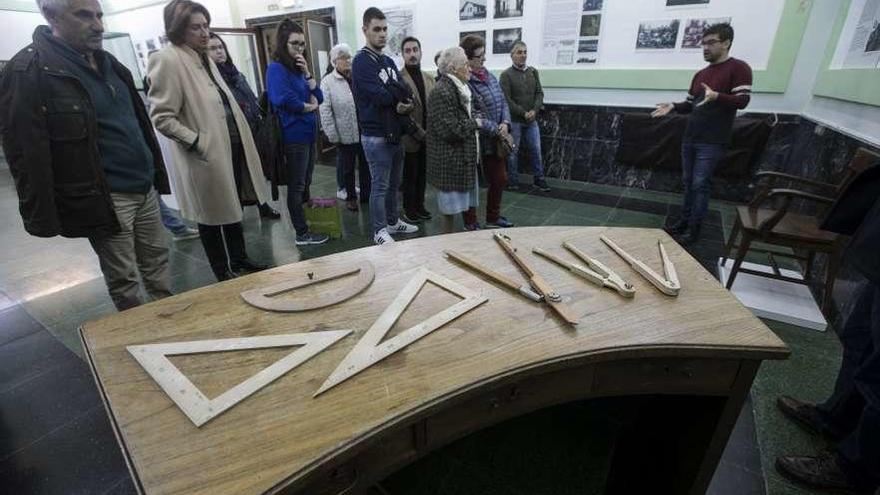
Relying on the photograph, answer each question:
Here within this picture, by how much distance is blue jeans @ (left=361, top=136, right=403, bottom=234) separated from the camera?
300 cm

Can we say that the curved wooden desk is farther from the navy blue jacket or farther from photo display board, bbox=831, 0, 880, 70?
photo display board, bbox=831, 0, 880, 70

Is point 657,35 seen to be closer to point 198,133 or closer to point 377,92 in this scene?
point 377,92

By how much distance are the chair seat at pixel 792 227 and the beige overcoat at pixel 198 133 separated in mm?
2995

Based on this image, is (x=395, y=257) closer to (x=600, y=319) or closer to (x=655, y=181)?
(x=600, y=319)

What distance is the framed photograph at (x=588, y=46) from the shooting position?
4.56 m

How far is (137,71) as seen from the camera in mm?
8820

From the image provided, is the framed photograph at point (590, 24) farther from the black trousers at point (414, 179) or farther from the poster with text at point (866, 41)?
the black trousers at point (414, 179)

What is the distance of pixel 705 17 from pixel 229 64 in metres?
4.32

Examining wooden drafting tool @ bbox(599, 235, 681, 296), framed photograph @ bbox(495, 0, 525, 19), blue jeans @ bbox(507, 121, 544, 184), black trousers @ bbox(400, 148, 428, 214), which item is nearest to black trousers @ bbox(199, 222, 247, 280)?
black trousers @ bbox(400, 148, 428, 214)

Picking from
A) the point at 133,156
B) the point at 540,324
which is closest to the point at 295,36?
the point at 133,156

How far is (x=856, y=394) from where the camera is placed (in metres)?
1.43

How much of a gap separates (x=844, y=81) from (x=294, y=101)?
3956 mm

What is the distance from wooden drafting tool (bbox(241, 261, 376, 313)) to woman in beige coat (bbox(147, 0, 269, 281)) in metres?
1.33

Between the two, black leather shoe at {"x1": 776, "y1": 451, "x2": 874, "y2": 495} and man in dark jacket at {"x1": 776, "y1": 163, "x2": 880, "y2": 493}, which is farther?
black leather shoe at {"x1": 776, "y1": 451, "x2": 874, "y2": 495}
